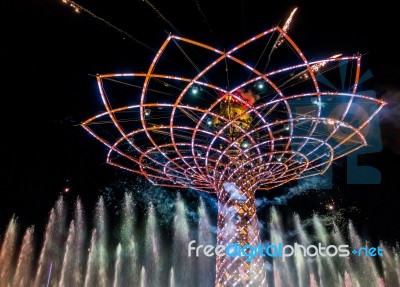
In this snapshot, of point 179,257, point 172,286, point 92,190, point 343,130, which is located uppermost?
point 92,190

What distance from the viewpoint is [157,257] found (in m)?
29.2

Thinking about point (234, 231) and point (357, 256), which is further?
point (357, 256)

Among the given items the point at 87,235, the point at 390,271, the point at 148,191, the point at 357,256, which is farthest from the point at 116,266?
the point at 390,271

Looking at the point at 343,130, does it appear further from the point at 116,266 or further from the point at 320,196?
the point at 116,266

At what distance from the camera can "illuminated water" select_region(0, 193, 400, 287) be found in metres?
27.1

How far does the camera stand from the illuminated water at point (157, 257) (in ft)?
88.9

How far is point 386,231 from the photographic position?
86.7ft

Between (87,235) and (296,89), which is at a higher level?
(296,89)

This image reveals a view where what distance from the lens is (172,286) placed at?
28.7 m

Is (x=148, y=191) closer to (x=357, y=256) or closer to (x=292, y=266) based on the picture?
(x=292, y=266)

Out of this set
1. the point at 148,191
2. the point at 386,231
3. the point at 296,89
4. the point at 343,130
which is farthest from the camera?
the point at 148,191

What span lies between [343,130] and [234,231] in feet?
19.8

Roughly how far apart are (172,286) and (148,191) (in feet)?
27.3

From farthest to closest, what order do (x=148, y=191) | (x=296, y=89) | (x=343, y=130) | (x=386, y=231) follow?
(x=148, y=191), (x=386, y=231), (x=296, y=89), (x=343, y=130)
